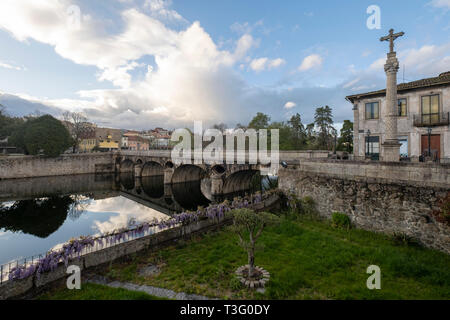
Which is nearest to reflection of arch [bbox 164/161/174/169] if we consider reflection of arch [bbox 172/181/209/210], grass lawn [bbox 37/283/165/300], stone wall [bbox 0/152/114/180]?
reflection of arch [bbox 172/181/209/210]

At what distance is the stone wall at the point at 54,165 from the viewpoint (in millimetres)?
45241

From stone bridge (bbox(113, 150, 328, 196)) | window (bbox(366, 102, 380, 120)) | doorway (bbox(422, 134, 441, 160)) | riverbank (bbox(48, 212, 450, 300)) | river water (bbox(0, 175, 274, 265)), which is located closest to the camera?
riverbank (bbox(48, 212, 450, 300))

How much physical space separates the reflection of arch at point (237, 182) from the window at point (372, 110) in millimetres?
16724

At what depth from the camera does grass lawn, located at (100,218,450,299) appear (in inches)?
311

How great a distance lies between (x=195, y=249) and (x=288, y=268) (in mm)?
4874

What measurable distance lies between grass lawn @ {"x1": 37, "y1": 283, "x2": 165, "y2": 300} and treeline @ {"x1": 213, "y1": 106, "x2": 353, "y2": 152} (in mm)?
42086

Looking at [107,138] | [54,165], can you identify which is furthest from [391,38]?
[107,138]

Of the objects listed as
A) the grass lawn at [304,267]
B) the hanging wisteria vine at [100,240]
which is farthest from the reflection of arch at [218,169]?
the grass lawn at [304,267]

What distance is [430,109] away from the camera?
62.4 feet

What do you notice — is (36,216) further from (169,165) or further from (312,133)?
(312,133)

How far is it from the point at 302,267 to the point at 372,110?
757 inches

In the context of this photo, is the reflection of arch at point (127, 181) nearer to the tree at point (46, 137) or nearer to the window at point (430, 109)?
the tree at point (46, 137)

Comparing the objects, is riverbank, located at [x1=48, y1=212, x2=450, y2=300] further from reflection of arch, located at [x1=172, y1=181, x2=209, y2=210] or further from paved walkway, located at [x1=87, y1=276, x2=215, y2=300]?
reflection of arch, located at [x1=172, y1=181, x2=209, y2=210]

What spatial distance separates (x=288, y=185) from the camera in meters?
20.4
